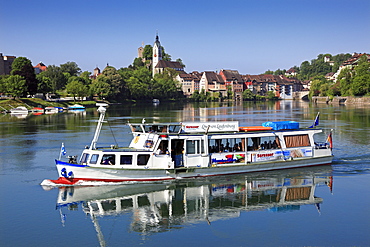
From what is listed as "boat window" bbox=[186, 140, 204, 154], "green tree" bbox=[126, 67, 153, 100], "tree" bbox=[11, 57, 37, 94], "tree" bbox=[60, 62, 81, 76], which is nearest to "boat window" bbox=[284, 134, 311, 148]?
"boat window" bbox=[186, 140, 204, 154]

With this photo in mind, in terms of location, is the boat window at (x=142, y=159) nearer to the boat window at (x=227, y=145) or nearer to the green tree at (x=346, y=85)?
the boat window at (x=227, y=145)

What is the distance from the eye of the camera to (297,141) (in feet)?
112

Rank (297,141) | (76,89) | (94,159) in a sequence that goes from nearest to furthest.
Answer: (94,159) → (297,141) → (76,89)

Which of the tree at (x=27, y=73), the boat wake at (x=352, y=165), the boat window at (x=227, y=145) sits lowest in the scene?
the boat wake at (x=352, y=165)

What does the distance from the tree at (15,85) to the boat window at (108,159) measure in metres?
91.9

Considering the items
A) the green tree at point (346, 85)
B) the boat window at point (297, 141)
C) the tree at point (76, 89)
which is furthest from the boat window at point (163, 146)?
the green tree at point (346, 85)

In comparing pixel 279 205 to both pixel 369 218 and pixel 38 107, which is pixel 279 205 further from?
pixel 38 107

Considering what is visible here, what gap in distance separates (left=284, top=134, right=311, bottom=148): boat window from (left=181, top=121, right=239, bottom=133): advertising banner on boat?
4257mm

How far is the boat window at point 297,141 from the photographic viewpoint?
33.7 meters

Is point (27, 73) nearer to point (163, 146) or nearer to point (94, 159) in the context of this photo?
point (94, 159)

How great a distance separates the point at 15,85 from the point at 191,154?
93.5m

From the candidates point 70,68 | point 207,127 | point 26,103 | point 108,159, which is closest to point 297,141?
point 207,127

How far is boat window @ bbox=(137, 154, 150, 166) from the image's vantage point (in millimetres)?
29503

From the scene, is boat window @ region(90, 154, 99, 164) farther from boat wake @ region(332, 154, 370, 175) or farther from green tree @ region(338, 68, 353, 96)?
green tree @ region(338, 68, 353, 96)
